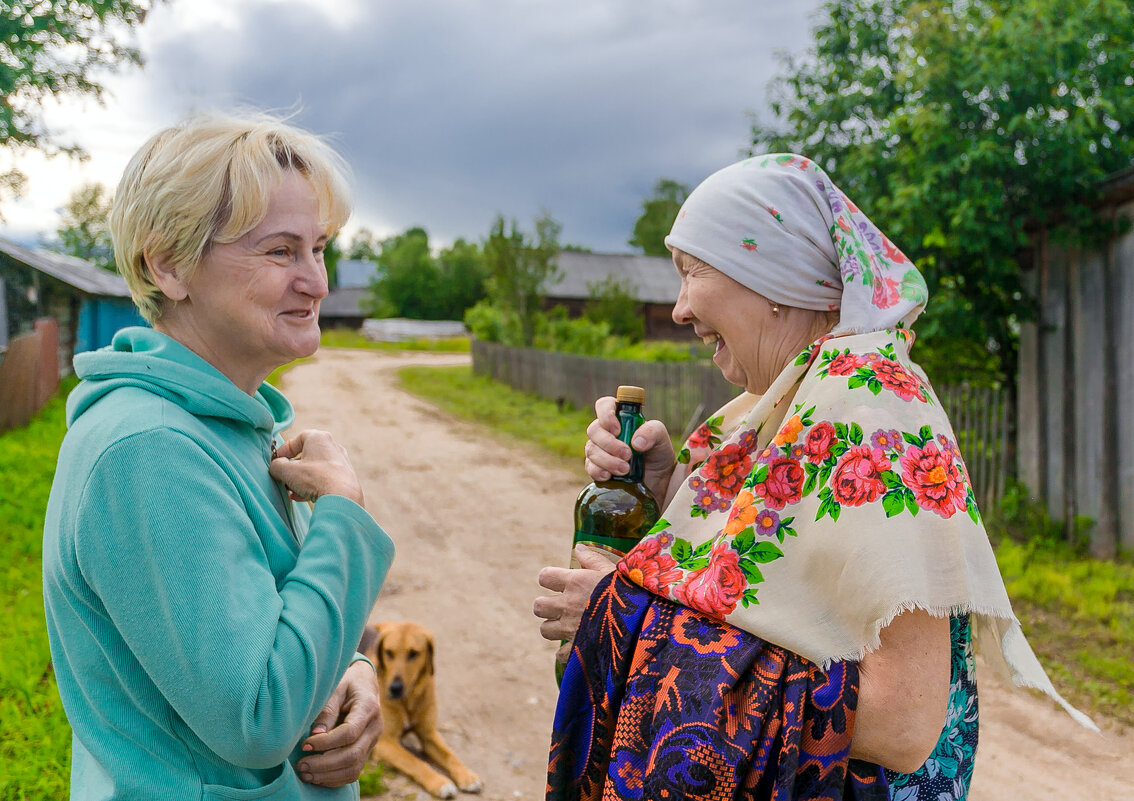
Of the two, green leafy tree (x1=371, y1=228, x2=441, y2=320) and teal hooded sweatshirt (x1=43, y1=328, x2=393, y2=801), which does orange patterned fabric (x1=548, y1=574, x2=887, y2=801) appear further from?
green leafy tree (x1=371, y1=228, x2=441, y2=320)

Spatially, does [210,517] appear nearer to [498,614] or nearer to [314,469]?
[314,469]

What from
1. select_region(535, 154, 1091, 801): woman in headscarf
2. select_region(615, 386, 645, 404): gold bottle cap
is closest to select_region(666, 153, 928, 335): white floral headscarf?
select_region(535, 154, 1091, 801): woman in headscarf

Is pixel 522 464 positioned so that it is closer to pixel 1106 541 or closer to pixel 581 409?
pixel 581 409

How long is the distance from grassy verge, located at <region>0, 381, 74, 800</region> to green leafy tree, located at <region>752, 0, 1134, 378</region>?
695 cm

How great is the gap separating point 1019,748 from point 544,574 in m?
3.58

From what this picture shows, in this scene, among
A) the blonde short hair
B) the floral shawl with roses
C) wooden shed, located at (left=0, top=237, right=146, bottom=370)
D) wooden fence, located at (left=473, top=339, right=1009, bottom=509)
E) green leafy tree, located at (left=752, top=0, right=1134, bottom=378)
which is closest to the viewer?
the floral shawl with roses

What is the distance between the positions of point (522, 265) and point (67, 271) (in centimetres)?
1254

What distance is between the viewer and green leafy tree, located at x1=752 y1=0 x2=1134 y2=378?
6477 mm

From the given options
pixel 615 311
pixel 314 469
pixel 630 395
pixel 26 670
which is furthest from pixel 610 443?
pixel 615 311

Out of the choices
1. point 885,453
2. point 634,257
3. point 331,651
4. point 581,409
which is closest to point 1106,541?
point 885,453

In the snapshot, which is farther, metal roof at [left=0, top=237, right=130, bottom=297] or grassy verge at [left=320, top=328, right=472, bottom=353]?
grassy verge at [left=320, top=328, right=472, bottom=353]

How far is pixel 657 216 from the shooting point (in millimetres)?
65062

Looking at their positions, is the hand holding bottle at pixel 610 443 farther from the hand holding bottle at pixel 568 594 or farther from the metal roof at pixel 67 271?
the metal roof at pixel 67 271

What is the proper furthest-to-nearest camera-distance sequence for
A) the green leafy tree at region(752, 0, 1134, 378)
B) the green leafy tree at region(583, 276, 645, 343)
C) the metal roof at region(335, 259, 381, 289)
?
the metal roof at region(335, 259, 381, 289), the green leafy tree at region(583, 276, 645, 343), the green leafy tree at region(752, 0, 1134, 378)
